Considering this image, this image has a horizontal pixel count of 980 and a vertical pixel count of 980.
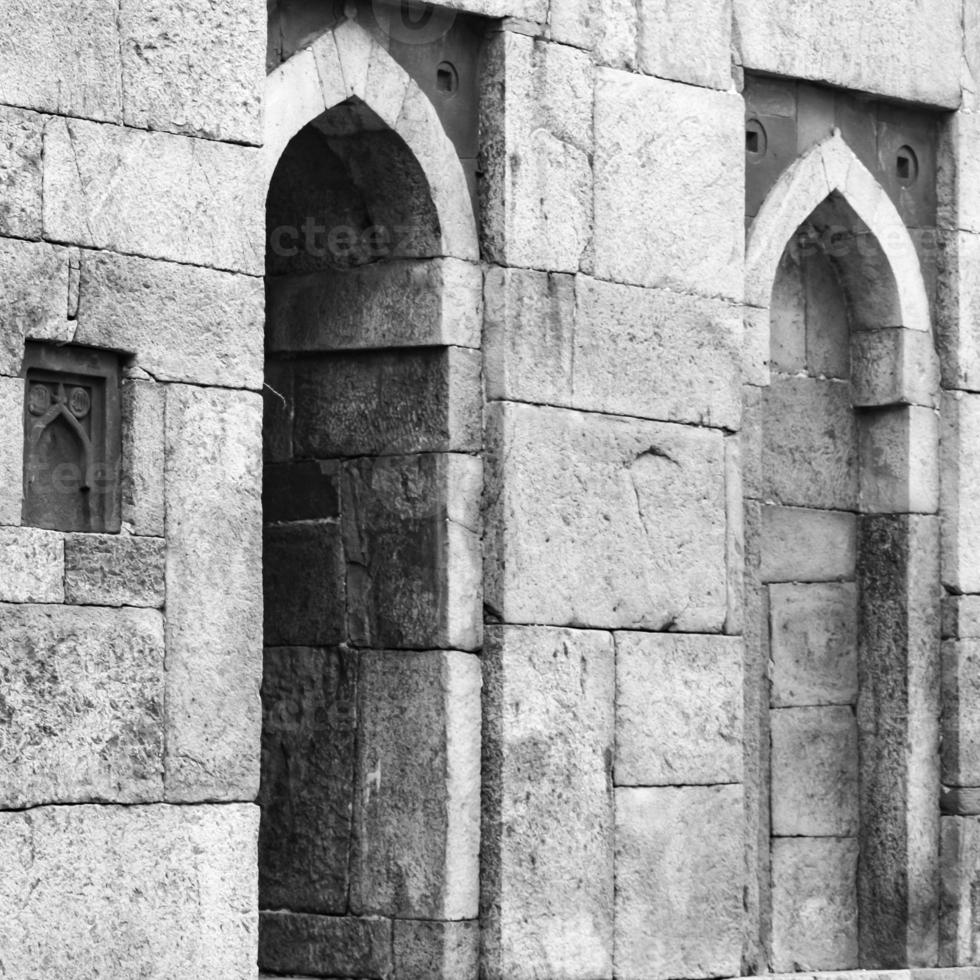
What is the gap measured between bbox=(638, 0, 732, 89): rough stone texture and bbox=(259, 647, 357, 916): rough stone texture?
211 centimetres

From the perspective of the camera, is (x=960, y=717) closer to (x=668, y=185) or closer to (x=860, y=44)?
(x=668, y=185)

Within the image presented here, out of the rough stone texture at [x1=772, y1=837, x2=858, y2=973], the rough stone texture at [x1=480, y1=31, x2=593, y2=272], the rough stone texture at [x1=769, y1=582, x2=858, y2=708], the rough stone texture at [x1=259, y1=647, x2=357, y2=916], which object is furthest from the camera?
the rough stone texture at [x1=769, y1=582, x2=858, y2=708]

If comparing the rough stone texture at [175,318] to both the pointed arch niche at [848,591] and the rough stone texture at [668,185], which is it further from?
the pointed arch niche at [848,591]

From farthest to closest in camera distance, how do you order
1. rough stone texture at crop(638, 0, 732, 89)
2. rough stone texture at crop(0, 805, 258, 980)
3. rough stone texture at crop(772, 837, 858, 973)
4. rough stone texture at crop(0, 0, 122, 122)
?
rough stone texture at crop(772, 837, 858, 973) → rough stone texture at crop(638, 0, 732, 89) → rough stone texture at crop(0, 0, 122, 122) → rough stone texture at crop(0, 805, 258, 980)

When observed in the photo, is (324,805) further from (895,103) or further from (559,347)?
(895,103)

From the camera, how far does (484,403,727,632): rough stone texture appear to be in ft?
24.8

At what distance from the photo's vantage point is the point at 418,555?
7.60 metres

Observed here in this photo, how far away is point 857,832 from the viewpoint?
8938 millimetres

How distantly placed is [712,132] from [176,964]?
10.6ft

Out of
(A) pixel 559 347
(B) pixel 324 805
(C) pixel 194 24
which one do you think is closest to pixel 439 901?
(B) pixel 324 805

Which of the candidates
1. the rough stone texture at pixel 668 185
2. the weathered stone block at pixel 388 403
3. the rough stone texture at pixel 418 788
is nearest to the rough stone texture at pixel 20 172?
the weathered stone block at pixel 388 403

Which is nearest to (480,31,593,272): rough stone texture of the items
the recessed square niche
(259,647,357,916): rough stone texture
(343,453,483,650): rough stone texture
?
(343,453,483,650): rough stone texture

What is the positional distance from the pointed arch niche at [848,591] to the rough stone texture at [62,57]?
2.91 m

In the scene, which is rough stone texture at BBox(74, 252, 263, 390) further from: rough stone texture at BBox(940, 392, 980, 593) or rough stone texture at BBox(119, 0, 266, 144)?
rough stone texture at BBox(940, 392, 980, 593)
